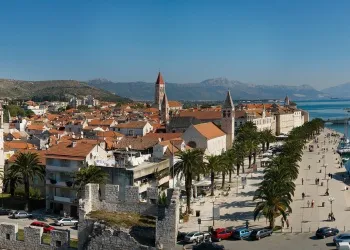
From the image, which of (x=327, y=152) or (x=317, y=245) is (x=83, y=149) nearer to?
(x=317, y=245)

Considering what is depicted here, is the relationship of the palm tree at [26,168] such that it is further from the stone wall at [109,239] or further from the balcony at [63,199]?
the stone wall at [109,239]

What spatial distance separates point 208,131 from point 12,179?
4001 centimetres

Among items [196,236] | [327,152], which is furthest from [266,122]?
[196,236]

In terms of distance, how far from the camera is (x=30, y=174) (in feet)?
156

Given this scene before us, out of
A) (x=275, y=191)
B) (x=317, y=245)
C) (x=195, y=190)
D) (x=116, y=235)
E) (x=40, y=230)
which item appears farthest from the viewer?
(x=195, y=190)

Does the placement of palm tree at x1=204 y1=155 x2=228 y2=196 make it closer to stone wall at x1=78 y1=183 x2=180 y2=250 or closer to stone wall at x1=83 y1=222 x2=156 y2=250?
stone wall at x1=78 y1=183 x2=180 y2=250

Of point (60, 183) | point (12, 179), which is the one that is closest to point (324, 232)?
point (60, 183)

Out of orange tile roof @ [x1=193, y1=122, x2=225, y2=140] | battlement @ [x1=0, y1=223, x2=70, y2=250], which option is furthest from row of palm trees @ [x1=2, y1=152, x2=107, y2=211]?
orange tile roof @ [x1=193, y1=122, x2=225, y2=140]

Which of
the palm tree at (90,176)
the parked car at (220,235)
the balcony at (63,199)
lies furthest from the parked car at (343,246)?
the balcony at (63,199)

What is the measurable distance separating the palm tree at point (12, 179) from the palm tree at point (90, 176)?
32.0ft

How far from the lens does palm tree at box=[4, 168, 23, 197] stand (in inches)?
1909

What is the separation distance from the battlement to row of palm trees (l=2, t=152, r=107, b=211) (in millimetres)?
20129

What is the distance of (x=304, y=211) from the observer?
4709 cm

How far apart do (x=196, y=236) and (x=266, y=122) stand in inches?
4185
